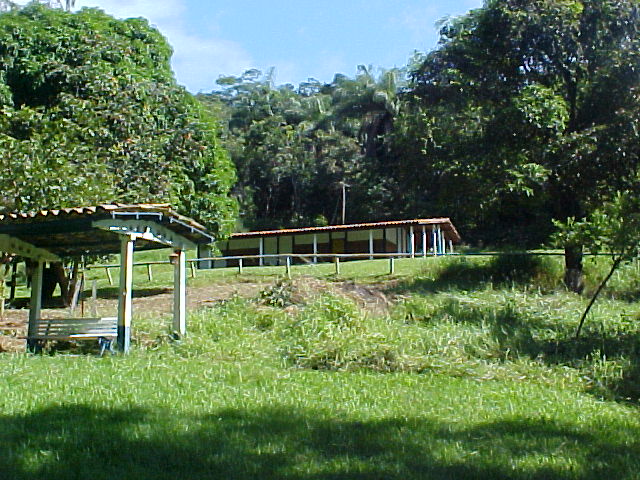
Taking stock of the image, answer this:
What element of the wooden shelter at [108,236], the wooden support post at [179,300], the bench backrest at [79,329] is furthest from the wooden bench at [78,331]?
the wooden support post at [179,300]

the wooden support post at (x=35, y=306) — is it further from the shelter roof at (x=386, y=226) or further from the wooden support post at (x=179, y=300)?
the shelter roof at (x=386, y=226)

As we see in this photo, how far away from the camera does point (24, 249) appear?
1472 centimetres

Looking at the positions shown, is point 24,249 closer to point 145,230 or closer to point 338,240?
point 145,230

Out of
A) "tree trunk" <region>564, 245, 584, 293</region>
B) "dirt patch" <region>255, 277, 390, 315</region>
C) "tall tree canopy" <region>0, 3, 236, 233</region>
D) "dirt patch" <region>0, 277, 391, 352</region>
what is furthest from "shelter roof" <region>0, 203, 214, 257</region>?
"tree trunk" <region>564, 245, 584, 293</region>

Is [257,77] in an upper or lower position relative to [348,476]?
upper

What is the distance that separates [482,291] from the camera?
20609 millimetres

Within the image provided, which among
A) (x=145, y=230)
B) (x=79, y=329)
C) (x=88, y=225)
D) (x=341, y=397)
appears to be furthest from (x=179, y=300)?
(x=341, y=397)

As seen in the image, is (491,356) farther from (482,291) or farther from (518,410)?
(482,291)

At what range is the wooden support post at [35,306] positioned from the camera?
47.2 ft

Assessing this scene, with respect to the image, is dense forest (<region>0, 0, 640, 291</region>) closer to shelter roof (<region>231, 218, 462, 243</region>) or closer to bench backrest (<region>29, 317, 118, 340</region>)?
bench backrest (<region>29, 317, 118, 340</region>)

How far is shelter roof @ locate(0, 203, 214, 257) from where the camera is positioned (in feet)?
41.5

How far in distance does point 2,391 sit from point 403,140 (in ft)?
55.2

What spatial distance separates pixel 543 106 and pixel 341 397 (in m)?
14.4

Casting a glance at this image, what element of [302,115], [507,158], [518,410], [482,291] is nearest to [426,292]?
[482,291]
